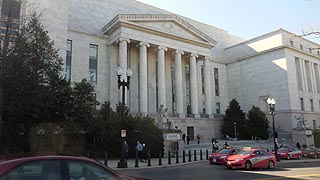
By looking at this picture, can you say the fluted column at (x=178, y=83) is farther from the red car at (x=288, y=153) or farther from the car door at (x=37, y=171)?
the car door at (x=37, y=171)

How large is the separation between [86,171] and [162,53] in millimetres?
44240

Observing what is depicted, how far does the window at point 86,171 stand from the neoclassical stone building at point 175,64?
35.9 meters

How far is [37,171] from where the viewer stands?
14.3 ft

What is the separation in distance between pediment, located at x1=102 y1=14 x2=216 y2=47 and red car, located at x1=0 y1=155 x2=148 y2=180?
40298mm

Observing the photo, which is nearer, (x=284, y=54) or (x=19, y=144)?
(x=19, y=144)

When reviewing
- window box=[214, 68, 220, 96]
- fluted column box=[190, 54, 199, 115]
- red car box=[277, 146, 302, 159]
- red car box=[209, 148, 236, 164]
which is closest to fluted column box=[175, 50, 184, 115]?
fluted column box=[190, 54, 199, 115]

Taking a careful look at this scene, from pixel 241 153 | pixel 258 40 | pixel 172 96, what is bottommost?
pixel 241 153

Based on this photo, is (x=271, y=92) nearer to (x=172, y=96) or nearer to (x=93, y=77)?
(x=172, y=96)

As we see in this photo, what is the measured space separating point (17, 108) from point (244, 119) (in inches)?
1646

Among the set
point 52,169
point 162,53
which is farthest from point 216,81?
point 52,169

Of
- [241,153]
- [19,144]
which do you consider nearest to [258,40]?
[241,153]

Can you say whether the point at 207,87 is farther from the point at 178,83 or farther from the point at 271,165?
the point at 271,165

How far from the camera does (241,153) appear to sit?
18578 mm

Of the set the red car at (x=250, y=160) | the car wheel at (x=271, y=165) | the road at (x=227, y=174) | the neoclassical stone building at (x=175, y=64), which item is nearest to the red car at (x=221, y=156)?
the red car at (x=250, y=160)
